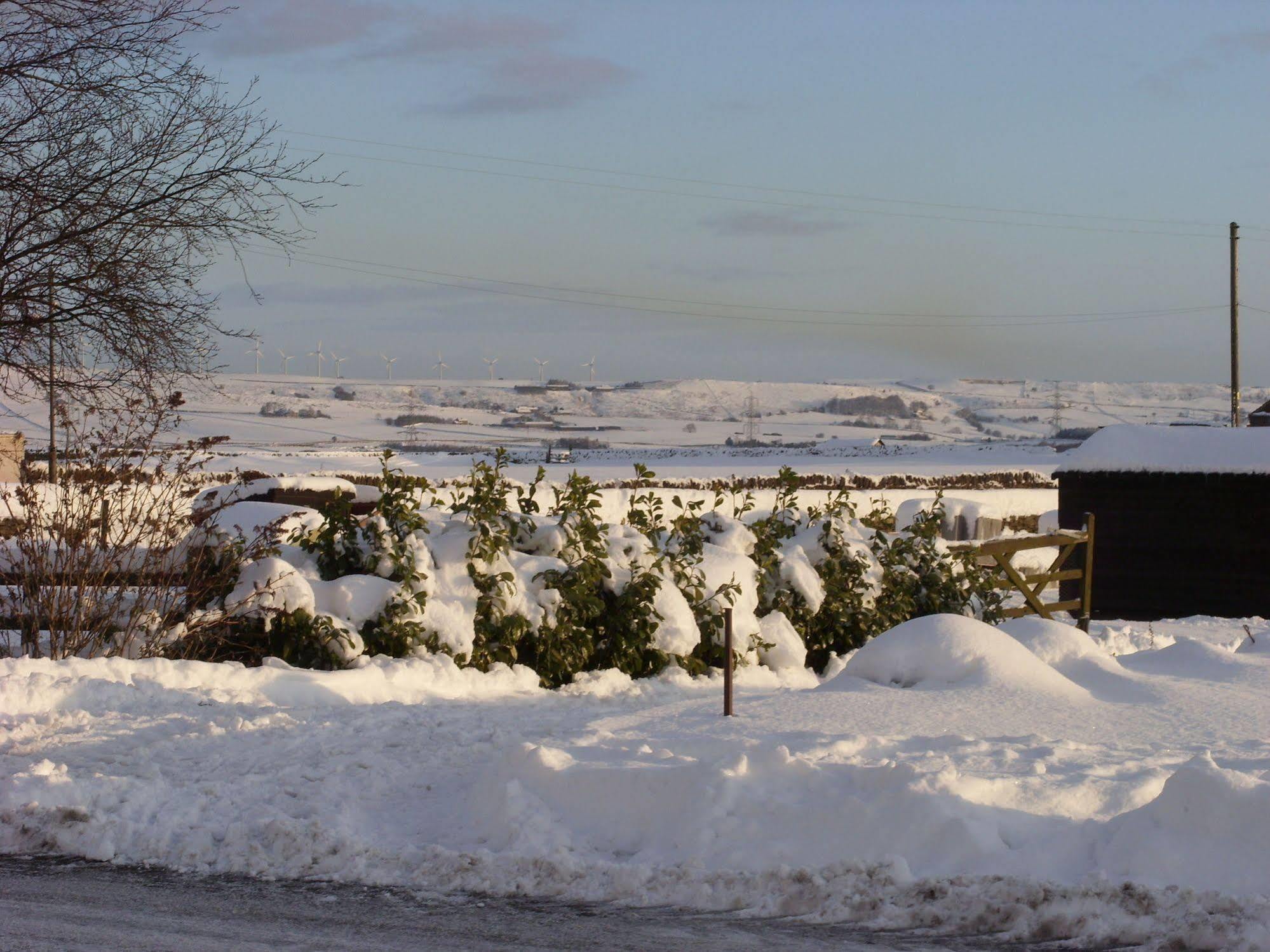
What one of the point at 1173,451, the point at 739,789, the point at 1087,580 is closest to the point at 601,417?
the point at 1173,451

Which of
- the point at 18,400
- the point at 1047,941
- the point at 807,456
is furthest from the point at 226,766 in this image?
the point at 807,456

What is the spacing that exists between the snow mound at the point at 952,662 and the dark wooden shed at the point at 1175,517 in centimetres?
1264

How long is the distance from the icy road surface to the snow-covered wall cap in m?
16.9

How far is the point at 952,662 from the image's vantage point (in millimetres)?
9281

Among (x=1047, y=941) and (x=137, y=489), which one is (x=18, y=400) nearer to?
(x=137, y=489)

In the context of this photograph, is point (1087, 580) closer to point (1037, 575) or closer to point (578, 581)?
point (1037, 575)

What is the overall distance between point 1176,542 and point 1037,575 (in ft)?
25.0

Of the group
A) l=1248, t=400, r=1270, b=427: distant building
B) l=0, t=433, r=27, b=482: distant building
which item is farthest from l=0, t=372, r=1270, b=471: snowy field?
l=1248, t=400, r=1270, b=427: distant building

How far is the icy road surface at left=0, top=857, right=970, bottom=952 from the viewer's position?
514 centimetres

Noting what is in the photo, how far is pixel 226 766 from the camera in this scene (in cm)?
739

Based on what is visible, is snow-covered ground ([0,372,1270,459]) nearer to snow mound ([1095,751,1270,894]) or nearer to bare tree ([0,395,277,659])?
bare tree ([0,395,277,659])

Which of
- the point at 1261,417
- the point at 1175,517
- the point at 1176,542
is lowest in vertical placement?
the point at 1176,542

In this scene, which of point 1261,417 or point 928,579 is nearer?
point 928,579

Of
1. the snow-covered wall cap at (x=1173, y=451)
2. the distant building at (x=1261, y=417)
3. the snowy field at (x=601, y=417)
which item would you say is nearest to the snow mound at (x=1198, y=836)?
the snow-covered wall cap at (x=1173, y=451)
